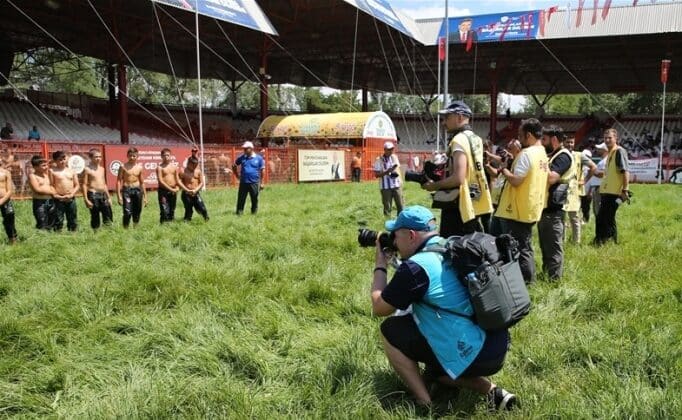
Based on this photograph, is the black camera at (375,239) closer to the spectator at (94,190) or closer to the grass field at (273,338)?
the grass field at (273,338)

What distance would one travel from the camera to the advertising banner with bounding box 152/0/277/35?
17000 mm

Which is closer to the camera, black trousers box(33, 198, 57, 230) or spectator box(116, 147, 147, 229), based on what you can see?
black trousers box(33, 198, 57, 230)

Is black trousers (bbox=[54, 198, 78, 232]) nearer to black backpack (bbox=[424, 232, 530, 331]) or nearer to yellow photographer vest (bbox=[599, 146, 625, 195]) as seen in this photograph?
black backpack (bbox=[424, 232, 530, 331])

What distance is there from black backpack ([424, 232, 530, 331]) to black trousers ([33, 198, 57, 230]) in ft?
25.1

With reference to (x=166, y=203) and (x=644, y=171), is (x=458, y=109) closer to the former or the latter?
(x=166, y=203)

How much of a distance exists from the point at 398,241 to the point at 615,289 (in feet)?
9.02

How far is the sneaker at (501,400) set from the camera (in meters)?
2.64

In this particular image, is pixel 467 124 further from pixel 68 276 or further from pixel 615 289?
pixel 68 276

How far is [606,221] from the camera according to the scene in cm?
683

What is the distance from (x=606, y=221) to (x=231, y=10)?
16254 mm

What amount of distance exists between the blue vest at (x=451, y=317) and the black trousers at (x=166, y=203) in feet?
24.8

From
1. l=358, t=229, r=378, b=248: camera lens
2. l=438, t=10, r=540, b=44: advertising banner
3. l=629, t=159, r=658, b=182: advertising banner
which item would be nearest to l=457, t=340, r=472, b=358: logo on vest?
l=358, t=229, r=378, b=248: camera lens

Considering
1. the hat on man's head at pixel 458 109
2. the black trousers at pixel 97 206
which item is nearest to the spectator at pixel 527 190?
the hat on man's head at pixel 458 109

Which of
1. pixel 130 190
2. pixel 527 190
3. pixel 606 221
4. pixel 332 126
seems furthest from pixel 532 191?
pixel 332 126
